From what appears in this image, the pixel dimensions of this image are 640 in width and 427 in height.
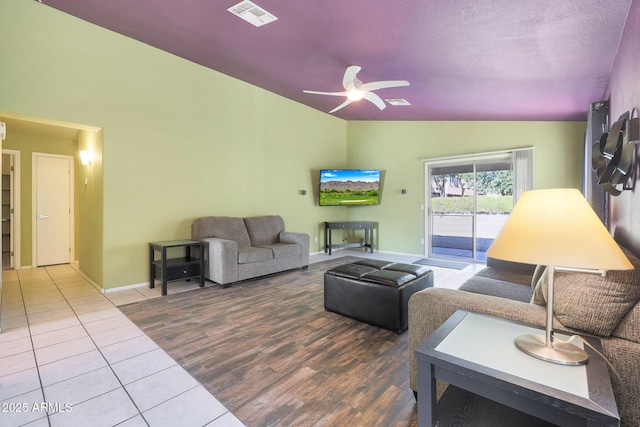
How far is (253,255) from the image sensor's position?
432 centimetres

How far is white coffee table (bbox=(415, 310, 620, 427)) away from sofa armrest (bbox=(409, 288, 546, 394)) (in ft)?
0.36

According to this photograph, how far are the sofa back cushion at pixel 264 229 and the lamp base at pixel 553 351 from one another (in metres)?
4.33

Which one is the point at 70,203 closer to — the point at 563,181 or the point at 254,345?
the point at 254,345

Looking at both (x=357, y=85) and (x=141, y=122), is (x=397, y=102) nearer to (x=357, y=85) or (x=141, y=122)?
(x=357, y=85)

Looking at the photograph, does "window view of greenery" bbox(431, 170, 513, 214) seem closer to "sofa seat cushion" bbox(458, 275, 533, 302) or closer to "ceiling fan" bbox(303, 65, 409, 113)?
"ceiling fan" bbox(303, 65, 409, 113)

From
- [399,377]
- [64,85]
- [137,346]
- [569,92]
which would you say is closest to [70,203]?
[64,85]

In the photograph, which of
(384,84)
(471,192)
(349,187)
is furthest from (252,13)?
(471,192)

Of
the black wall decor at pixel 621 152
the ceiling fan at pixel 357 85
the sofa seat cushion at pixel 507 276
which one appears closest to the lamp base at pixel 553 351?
the black wall decor at pixel 621 152

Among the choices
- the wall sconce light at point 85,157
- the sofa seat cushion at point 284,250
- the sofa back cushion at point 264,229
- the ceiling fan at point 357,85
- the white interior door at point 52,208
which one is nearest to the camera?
the ceiling fan at point 357,85

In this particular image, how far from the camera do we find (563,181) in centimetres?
496

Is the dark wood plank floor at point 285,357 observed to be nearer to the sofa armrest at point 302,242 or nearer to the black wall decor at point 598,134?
the sofa armrest at point 302,242

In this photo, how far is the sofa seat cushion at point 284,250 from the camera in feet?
15.3

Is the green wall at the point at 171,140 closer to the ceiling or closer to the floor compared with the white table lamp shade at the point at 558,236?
closer to the ceiling

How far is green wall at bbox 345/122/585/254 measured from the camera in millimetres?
4965
